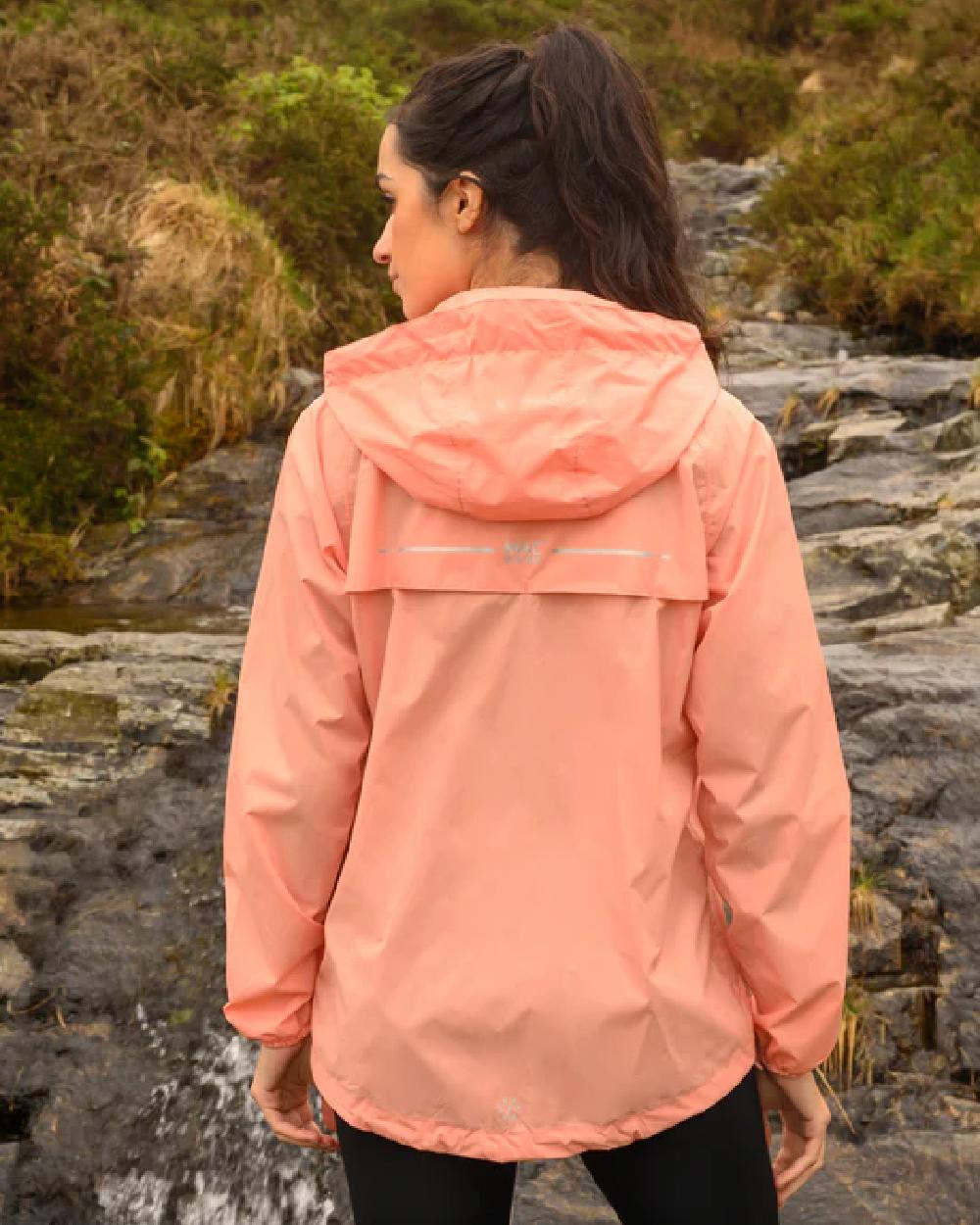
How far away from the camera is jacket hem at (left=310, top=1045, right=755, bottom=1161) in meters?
1.39

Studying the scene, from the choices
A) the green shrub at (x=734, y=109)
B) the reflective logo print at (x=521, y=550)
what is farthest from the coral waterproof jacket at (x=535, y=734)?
the green shrub at (x=734, y=109)

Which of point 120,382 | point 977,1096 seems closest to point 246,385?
point 120,382

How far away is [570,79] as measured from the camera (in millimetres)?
1429

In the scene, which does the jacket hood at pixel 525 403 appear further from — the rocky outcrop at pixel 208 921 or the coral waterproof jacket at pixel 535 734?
the rocky outcrop at pixel 208 921

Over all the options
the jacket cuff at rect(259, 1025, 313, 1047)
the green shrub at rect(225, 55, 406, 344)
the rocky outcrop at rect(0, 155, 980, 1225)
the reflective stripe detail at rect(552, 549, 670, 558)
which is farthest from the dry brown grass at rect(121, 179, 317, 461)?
the reflective stripe detail at rect(552, 549, 670, 558)

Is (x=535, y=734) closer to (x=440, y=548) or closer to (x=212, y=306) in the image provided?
(x=440, y=548)

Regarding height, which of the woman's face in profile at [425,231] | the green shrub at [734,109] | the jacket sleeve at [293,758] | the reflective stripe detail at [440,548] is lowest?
the green shrub at [734,109]

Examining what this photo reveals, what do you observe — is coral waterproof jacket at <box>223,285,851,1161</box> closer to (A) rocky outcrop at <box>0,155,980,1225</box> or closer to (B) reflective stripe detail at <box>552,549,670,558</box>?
(B) reflective stripe detail at <box>552,549,670,558</box>

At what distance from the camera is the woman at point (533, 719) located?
1.40 meters

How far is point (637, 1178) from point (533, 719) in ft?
1.81

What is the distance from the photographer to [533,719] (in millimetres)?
1406

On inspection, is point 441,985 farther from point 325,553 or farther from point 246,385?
point 246,385

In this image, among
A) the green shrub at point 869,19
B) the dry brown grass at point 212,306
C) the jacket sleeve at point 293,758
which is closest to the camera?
the jacket sleeve at point 293,758

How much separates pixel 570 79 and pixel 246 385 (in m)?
6.53
